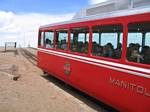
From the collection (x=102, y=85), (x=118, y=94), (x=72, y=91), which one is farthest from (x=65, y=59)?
(x=118, y=94)

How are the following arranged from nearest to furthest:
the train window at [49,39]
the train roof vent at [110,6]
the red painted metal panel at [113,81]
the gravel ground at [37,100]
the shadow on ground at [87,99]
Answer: the red painted metal panel at [113,81] → the train roof vent at [110,6] → the gravel ground at [37,100] → the shadow on ground at [87,99] → the train window at [49,39]

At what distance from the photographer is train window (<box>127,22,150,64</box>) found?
7.15 m

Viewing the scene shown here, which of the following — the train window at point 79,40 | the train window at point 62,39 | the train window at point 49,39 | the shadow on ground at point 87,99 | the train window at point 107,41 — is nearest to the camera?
the train window at point 107,41

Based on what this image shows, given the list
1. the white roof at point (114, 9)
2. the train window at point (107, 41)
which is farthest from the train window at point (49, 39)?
the train window at point (107, 41)

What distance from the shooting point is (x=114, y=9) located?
356 inches

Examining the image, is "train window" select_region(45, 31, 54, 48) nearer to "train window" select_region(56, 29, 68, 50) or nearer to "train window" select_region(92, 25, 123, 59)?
"train window" select_region(56, 29, 68, 50)

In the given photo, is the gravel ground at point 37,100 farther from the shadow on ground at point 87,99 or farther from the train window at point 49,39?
the train window at point 49,39

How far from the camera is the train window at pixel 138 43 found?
7.15 m

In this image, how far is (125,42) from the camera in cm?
767

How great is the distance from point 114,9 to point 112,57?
150 centimetres

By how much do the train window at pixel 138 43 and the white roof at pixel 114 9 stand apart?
13.5 inches

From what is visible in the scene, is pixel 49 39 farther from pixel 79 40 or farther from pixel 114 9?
pixel 114 9

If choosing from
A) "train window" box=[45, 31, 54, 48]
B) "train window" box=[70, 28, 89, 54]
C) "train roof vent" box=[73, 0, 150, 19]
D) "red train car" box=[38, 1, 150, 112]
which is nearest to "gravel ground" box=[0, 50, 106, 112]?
"red train car" box=[38, 1, 150, 112]

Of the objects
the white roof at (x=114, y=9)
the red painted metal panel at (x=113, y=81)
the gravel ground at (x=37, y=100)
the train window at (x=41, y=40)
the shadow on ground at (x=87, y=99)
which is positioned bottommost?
the shadow on ground at (x=87, y=99)
